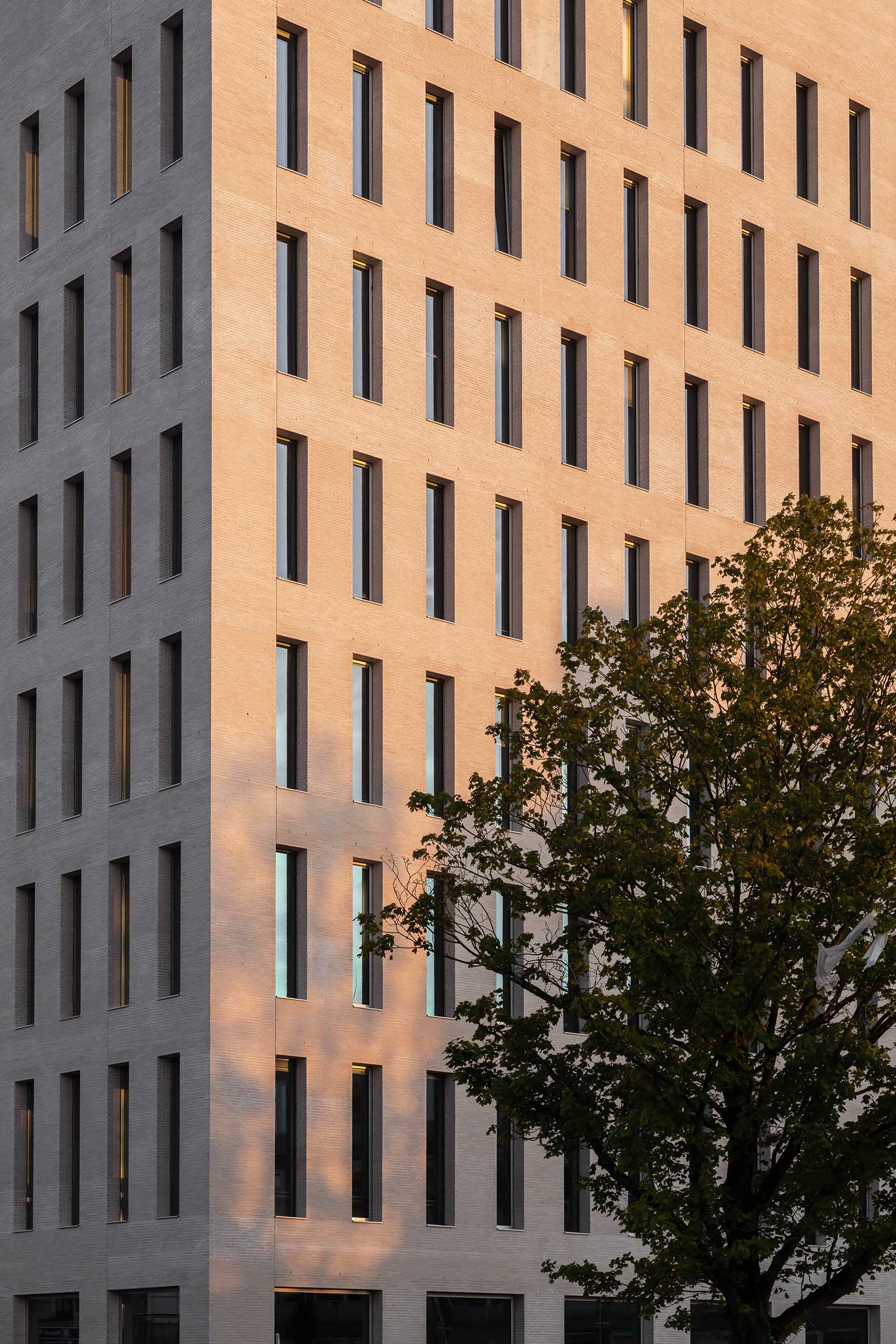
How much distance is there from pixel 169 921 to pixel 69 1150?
479cm

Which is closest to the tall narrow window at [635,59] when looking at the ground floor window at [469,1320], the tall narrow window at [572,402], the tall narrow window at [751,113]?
the tall narrow window at [751,113]

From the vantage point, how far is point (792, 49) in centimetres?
5059

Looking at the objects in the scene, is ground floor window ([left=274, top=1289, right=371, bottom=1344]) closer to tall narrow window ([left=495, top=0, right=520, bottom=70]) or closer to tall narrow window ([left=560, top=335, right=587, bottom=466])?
tall narrow window ([left=560, top=335, right=587, bottom=466])

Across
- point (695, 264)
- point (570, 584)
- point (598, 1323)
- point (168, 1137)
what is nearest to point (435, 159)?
point (695, 264)

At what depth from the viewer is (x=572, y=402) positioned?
44.7 metres

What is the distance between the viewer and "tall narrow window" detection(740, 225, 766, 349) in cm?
4847

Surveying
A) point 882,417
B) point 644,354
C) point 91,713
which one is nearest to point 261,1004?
point 91,713

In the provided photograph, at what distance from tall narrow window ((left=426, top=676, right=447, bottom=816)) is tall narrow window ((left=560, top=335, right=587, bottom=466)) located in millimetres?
5792

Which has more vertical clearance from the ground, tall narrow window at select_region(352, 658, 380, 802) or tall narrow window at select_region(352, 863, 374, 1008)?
tall narrow window at select_region(352, 658, 380, 802)

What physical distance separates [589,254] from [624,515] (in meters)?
5.34

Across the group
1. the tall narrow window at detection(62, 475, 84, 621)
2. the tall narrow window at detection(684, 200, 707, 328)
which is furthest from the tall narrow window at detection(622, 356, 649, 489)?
the tall narrow window at detection(62, 475, 84, 621)

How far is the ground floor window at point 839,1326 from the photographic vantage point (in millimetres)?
45062

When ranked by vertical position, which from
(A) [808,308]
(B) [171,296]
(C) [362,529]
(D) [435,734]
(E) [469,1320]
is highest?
(A) [808,308]

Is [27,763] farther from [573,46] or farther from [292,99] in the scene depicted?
[573,46]
